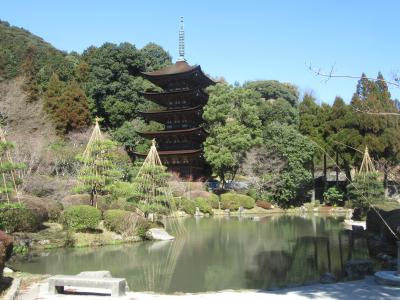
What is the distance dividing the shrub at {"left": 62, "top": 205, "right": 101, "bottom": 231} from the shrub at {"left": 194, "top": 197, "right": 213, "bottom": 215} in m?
13.4

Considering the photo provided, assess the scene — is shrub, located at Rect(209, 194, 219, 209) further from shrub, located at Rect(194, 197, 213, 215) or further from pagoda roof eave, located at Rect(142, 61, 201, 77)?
pagoda roof eave, located at Rect(142, 61, 201, 77)

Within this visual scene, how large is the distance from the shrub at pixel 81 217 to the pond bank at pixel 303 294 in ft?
22.7

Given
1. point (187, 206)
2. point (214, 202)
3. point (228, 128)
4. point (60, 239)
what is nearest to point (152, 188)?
point (60, 239)

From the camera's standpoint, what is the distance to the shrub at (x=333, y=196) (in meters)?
31.7

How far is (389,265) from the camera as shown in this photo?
1058 cm

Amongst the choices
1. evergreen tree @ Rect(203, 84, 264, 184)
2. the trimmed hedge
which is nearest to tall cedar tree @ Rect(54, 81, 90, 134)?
evergreen tree @ Rect(203, 84, 264, 184)

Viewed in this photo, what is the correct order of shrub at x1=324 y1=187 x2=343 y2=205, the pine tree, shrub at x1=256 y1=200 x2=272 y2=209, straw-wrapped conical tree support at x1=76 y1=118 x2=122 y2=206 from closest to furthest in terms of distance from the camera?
straw-wrapped conical tree support at x1=76 y1=118 x2=122 y2=206
the pine tree
shrub at x1=256 y1=200 x2=272 y2=209
shrub at x1=324 y1=187 x2=343 y2=205

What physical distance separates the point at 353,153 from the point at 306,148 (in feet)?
10.8

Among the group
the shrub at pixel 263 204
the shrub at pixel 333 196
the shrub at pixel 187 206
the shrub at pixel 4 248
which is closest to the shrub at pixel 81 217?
the shrub at pixel 4 248

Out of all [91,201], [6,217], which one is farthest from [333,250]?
[6,217]

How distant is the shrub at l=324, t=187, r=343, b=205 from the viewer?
31688 mm

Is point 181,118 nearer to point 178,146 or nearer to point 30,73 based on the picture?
point 178,146

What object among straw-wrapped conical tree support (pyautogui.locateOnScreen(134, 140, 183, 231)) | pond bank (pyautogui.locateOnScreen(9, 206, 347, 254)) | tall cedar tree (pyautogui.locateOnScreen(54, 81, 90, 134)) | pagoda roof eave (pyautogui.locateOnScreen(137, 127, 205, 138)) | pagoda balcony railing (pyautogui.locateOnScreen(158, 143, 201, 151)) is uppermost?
tall cedar tree (pyautogui.locateOnScreen(54, 81, 90, 134))

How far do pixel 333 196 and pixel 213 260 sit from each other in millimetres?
20864
